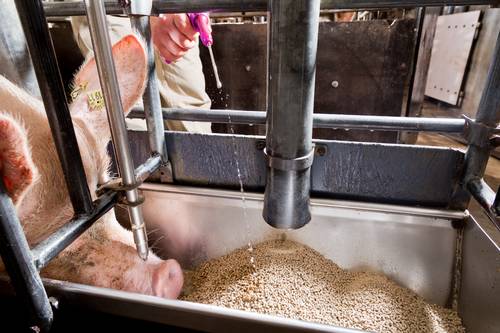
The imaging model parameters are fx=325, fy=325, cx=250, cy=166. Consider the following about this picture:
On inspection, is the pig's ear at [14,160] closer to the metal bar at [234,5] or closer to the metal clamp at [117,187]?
the metal clamp at [117,187]

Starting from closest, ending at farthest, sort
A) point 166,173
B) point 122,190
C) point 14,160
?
point 14,160, point 122,190, point 166,173

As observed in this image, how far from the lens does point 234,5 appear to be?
88 centimetres

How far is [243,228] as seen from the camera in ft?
4.22

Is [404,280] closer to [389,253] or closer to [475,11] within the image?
[389,253]

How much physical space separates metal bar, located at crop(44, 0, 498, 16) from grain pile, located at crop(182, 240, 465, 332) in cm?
82

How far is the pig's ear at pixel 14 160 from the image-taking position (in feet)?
1.78

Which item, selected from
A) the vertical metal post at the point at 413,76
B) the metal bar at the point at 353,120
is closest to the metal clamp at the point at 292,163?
the metal bar at the point at 353,120

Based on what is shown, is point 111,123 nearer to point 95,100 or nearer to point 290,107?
point 95,100

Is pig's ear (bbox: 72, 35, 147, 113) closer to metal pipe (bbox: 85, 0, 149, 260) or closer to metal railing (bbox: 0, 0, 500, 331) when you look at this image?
metal railing (bbox: 0, 0, 500, 331)

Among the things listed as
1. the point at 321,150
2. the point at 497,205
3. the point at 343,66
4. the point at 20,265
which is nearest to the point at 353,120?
the point at 321,150

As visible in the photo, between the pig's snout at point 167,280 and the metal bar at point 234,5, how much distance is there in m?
0.76

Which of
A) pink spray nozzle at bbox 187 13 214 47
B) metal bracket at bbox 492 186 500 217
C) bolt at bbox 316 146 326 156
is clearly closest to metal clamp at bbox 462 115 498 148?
metal bracket at bbox 492 186 500 217

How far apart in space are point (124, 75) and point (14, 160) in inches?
19.2

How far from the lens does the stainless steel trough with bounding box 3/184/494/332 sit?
693 millimetres
